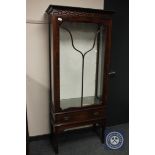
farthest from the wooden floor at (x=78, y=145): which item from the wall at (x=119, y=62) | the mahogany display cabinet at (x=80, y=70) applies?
the wall at (x=119, y=62)

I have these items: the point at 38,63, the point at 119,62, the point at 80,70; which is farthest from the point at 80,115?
the point at 119,62

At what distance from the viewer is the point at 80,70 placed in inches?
92.3

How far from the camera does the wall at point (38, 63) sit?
212cm

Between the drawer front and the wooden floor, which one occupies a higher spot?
the drawer front

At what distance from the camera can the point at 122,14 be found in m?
2.55

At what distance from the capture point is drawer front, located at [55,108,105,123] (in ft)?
6.88

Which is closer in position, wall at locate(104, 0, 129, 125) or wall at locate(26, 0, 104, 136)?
wall at locate(26, 0, 104, 136)

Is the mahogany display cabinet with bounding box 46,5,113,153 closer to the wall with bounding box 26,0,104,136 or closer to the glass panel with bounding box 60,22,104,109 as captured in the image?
the glass panel with bounding box 60,22,104,109

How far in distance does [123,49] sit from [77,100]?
3.25ft

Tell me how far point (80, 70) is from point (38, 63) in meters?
0.53

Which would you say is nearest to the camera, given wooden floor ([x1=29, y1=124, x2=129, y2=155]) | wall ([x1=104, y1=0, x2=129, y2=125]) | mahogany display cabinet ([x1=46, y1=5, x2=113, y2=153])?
mahogany display cabinet ([x1=46, y1=5, x2=113, y2=153])

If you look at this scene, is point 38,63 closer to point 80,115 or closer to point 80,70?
point 80,70

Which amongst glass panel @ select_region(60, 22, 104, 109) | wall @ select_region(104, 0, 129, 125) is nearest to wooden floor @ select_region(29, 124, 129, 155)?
wall @ select_region(104, 0, 129, 125)
